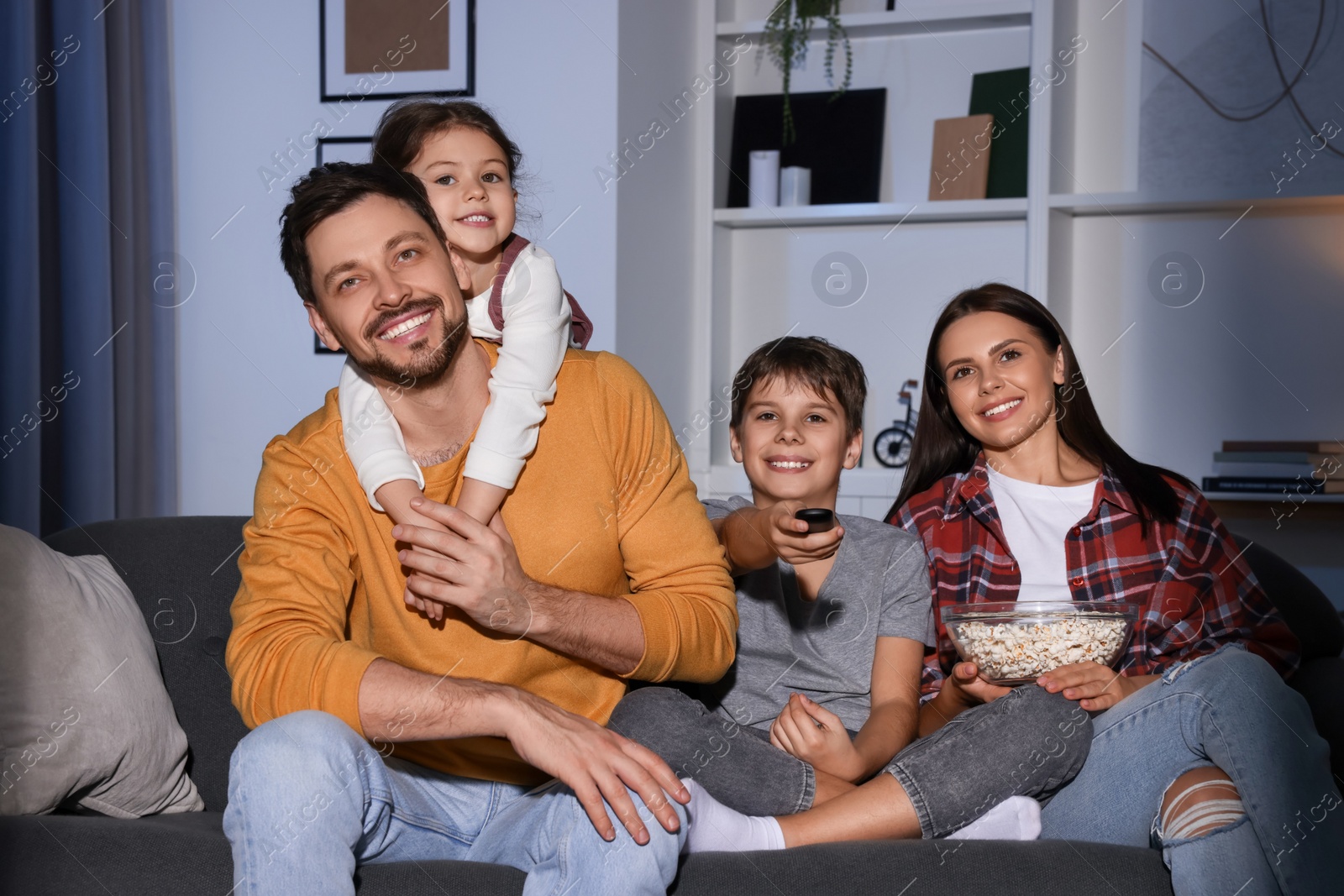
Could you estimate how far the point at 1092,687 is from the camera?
59.1 inches

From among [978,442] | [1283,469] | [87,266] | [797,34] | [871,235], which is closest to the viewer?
[978,442]

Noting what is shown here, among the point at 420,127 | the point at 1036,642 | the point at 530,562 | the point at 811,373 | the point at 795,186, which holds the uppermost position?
the point at 795,186

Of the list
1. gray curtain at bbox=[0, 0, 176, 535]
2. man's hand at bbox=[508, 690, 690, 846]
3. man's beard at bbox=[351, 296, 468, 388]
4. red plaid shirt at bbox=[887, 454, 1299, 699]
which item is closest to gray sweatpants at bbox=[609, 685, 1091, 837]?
man's hand at bbox=[508, 690, 690, 846]

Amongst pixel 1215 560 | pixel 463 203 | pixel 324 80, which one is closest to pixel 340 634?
pixel 463 203

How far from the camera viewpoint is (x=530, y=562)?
1.43 metres

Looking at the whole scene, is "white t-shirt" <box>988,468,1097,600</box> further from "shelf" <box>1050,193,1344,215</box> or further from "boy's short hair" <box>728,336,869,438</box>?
"shelf" <box>1050,193,1344,215</box>

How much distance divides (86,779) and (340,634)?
0.44 metres

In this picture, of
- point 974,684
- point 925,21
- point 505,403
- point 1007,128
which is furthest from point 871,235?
point 505,403

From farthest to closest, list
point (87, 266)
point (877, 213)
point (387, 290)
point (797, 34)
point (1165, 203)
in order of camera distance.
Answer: point (797, 34) < point (877, 213) < point (1165, 203) < point (87, 266) < point (387, 290)

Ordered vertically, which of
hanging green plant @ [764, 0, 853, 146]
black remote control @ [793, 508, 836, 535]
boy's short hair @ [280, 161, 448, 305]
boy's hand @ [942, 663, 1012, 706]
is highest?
hanging green plant @ [764, 0, 853, 146]

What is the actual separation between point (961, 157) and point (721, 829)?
7.14 ft

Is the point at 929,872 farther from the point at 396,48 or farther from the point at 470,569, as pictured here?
the point at 396,48

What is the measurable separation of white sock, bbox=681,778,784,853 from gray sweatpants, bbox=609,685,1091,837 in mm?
47

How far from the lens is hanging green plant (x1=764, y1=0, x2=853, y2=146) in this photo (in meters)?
3.08
